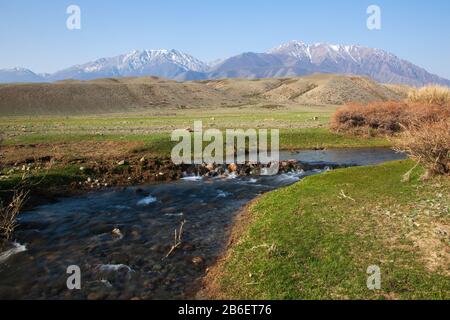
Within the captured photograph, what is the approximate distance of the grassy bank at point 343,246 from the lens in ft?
39.6

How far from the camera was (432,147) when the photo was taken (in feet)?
70.1

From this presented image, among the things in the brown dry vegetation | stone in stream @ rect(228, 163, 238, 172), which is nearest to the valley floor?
stone in stream @ rect(228, 163, 238, 172)

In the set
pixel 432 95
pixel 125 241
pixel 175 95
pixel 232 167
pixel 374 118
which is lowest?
pixel 125 241

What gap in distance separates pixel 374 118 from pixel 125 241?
43214 mm

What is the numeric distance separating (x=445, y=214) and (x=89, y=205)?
1919 cm

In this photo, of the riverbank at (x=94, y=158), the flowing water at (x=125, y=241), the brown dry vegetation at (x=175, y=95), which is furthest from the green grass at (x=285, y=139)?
the brown dry vegetation at (x=175, y=95)

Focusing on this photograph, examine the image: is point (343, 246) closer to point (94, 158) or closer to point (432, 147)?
point (432, 147)

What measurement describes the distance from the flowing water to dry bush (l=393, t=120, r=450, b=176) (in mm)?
10027

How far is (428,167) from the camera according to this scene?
866 inches

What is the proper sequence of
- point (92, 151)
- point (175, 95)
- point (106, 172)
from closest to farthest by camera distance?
point (106, 172)
point (92, 151)
point (175, 95)

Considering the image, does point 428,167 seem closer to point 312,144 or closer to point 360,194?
point 360,194

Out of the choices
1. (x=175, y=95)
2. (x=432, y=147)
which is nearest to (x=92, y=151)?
(x=432, y=147)
